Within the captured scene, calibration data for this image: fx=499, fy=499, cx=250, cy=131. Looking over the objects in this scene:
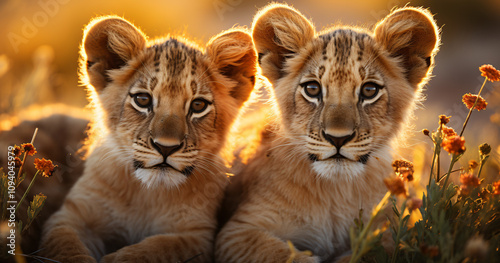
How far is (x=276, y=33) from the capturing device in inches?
147

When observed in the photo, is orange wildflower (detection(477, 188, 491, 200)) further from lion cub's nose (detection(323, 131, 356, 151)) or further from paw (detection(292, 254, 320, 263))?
paw (detection(292, 254, 320, 263))

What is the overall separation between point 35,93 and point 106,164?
2.73 metres

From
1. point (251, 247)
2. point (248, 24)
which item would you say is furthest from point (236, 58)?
point (248, 24)

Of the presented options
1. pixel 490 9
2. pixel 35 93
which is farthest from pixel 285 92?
pixel 490 9

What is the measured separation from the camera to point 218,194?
158 inches

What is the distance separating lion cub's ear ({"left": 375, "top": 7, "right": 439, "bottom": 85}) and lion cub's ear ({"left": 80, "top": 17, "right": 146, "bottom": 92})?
183cm

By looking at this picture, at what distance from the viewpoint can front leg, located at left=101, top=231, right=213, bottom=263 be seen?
128 inches

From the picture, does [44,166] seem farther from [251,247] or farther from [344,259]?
[344,259]

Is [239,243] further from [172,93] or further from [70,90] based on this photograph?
[70,90]

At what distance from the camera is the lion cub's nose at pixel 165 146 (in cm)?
325

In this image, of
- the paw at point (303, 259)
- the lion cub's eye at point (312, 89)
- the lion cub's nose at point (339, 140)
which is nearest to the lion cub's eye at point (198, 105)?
the lion cub's eye at point (312, 89)

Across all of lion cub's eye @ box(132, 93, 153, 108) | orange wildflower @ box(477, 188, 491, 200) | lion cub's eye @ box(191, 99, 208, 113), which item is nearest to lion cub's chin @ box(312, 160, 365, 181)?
orange wildflower @ box(477, 188, 491, 200)

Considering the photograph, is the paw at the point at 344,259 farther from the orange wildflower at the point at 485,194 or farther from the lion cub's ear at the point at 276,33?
the lion cub's ear at the point at 276,33

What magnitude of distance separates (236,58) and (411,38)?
1.33 m
